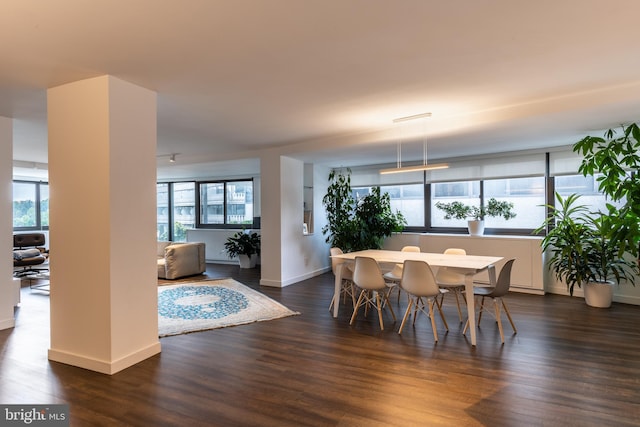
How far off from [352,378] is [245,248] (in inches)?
231

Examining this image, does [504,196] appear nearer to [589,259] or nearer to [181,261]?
[589,259]

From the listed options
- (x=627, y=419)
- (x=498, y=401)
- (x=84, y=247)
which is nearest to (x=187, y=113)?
(x=84, y=247)

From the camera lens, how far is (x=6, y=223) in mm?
4160

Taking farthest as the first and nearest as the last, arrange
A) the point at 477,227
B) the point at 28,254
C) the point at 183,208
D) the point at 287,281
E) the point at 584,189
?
the point at 183,208 < the point at 28,254 < the point at 287,281 < the point at 477,227 < the point at 584,189

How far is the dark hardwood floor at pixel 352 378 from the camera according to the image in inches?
89.9

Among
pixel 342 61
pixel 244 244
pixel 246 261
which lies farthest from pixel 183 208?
pixel 342 61

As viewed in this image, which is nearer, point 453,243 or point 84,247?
point 84,247

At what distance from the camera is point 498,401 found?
2.43 metres

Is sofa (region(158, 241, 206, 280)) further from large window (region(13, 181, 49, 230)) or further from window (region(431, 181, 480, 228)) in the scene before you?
window (region(431, 181, 480, 228))

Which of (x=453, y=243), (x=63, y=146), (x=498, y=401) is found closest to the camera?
(x=498, y=401)

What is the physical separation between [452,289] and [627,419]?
201 cm

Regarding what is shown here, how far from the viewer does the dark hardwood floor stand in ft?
7.49

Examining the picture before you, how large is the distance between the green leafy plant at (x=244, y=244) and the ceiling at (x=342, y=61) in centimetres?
389

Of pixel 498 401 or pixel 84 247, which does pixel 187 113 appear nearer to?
pixel 84 247
